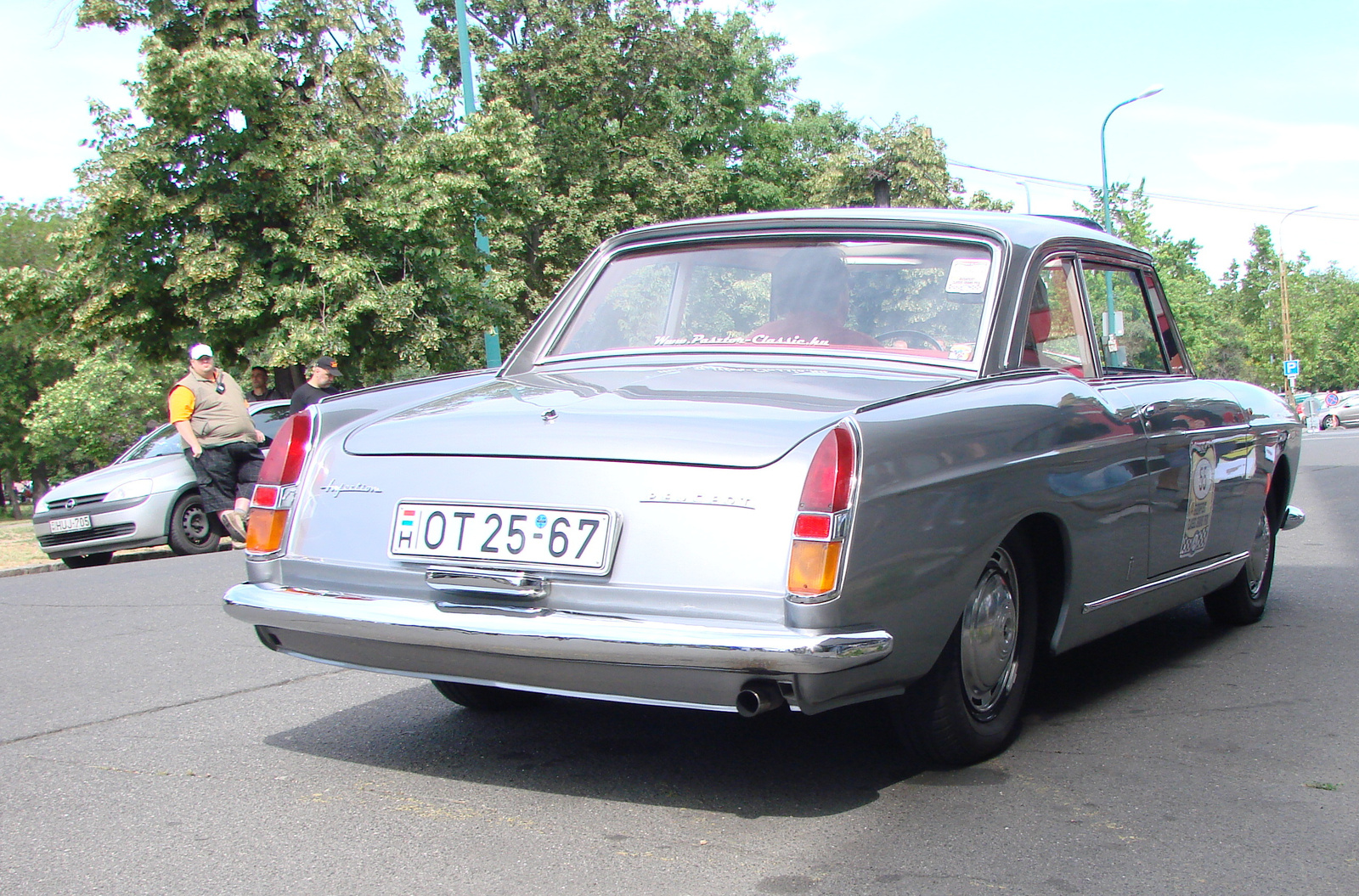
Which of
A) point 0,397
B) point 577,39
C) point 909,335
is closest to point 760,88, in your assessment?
point 577,39

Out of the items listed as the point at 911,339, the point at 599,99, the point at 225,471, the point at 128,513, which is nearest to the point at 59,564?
the point at 128,513

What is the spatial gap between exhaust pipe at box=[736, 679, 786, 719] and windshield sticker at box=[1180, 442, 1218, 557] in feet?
7.72

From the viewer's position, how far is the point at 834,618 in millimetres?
2959

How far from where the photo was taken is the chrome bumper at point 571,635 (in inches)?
115

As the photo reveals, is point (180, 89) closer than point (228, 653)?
No

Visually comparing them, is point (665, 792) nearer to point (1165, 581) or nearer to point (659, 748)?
point (659, 748)

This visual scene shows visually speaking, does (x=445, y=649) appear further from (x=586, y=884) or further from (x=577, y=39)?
(x=577, y=39)

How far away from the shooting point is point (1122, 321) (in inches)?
196

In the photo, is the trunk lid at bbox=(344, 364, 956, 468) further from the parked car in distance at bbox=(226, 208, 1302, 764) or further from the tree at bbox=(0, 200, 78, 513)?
the tree at bbox=(0, 200, 78, 513)

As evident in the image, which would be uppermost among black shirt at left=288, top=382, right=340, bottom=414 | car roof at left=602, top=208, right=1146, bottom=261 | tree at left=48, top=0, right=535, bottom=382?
tree at left=48, top=0, right=535, bottom=382

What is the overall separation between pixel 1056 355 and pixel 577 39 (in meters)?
30.1

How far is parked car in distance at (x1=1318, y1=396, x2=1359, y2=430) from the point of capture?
48281mm

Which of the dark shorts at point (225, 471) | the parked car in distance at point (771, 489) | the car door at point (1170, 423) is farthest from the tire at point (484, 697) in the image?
the dark shorts at point (225, 471)

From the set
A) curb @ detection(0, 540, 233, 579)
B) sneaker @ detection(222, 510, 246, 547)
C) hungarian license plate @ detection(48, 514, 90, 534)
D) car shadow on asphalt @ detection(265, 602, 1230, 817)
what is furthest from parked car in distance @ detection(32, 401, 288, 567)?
car shadow on asphalt @ detection(265, 602, 1230, 817)
